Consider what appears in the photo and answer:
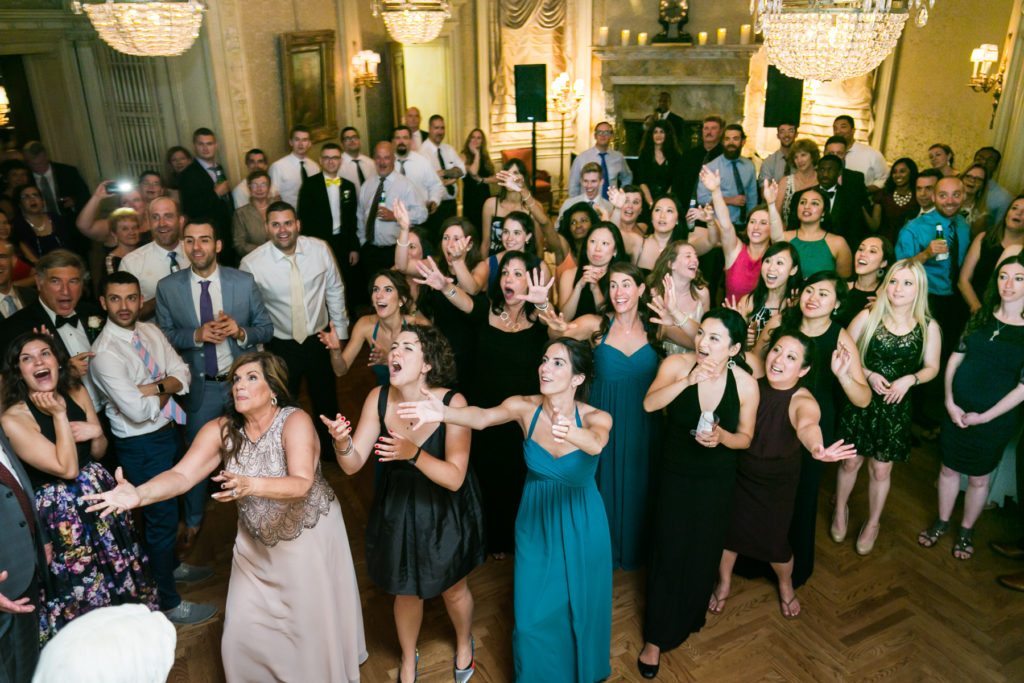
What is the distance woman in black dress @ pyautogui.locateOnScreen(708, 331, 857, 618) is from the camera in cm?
322

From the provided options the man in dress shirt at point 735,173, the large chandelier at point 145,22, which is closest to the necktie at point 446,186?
the man in dress shirt at point 735,173

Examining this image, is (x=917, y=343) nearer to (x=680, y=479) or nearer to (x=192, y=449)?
(x=680, y=479)

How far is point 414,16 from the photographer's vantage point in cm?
660

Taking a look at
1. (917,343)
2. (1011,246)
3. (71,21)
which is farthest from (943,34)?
(71,21)

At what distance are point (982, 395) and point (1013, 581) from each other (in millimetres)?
922

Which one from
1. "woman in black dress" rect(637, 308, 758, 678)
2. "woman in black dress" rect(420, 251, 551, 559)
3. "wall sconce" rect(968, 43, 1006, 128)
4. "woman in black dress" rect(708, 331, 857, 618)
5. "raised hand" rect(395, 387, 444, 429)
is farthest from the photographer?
"wall sconce" rect(968, 43, 1006, 128)

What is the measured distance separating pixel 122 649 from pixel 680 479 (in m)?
2.30

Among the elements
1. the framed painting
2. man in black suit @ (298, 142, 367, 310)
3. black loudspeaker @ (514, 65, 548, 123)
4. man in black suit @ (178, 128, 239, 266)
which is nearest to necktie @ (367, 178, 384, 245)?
man in black suit @ (298, 142, 367, 310)

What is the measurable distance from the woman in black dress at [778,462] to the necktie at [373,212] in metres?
3.84

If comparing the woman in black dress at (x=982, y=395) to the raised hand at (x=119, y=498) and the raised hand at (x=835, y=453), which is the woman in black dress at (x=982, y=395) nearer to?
the raised hand at (x=835, y=453)

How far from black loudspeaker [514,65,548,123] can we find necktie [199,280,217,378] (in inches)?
231

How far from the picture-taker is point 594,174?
567cm

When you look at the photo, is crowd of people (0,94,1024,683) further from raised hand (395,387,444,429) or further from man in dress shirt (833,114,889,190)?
man in dress shirt (833,114,889,190)

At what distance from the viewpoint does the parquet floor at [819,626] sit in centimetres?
338
